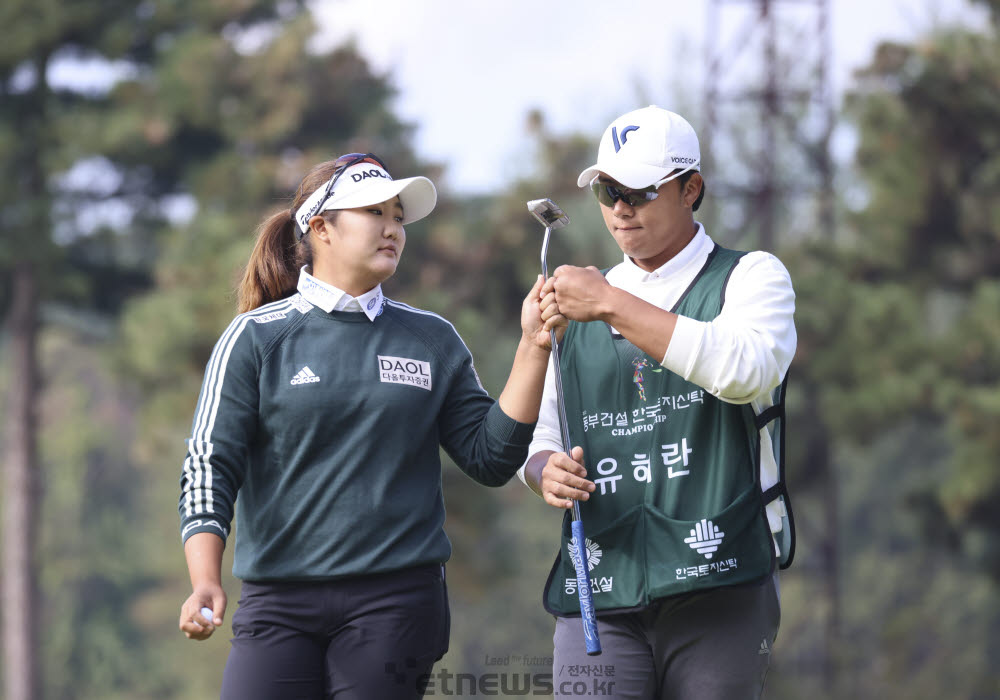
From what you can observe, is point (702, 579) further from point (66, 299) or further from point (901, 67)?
point (66, 299)

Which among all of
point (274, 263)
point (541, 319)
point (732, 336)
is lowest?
point (732, 336)

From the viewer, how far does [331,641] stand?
3.06 metres

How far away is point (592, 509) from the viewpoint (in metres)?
3.17

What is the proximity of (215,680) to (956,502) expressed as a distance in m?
15.8

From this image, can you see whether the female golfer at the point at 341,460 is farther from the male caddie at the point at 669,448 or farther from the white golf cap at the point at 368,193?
the male caddie at the point at 669,448

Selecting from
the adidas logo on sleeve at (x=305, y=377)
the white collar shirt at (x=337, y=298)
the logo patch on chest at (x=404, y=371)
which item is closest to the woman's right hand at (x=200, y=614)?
the adidas logo on sleeve at (x=305, y=377)

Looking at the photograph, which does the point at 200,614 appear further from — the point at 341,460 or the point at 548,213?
the point at 548,213

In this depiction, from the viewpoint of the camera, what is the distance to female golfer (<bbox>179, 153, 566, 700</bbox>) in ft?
9.93

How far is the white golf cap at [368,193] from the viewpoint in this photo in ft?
10.8

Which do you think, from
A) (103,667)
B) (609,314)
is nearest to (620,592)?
(609,314)

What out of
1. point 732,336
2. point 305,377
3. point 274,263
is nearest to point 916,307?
point 274,263

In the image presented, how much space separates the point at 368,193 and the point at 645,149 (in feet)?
2.24

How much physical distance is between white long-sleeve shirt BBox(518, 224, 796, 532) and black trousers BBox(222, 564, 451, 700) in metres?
0.51

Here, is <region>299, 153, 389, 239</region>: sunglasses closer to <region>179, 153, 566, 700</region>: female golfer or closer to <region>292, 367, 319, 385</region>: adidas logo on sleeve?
<region>179, 153, 566, 700</region>: female golfer
